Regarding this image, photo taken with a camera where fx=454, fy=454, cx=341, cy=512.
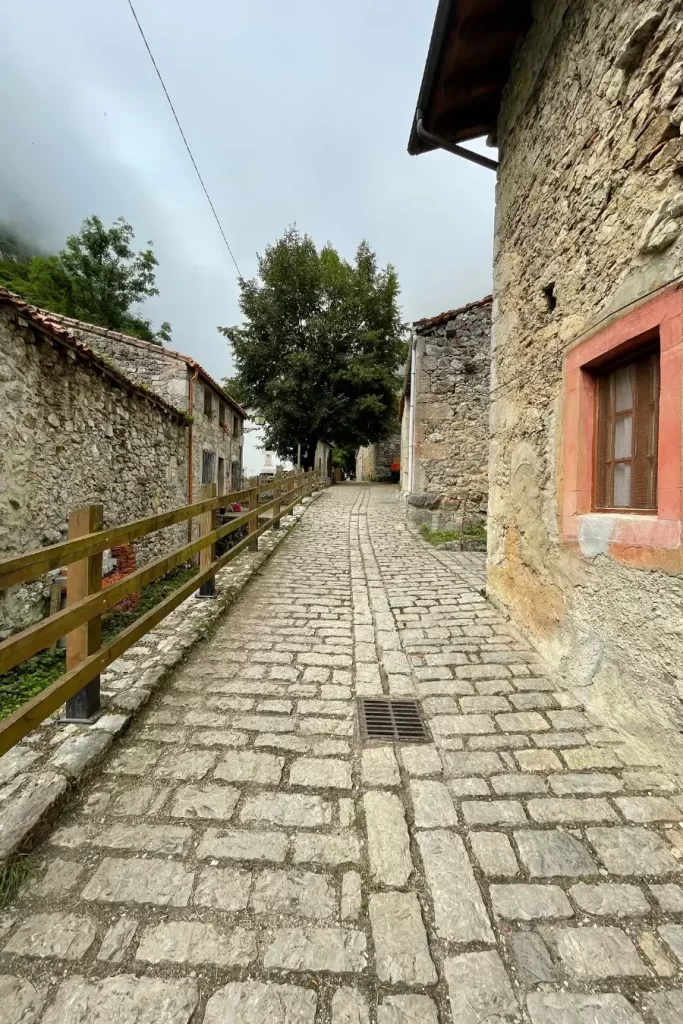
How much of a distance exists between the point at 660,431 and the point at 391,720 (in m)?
1.95

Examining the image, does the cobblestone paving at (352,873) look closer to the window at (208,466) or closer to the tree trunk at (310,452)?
the window at (208,466)

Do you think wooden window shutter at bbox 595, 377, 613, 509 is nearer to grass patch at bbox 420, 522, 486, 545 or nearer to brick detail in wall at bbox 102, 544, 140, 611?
grass patch at bbox 420, 522, 486, 545

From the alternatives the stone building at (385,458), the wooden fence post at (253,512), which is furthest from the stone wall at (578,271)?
the stone building at (385,458)

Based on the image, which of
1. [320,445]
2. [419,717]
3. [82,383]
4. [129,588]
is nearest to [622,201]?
[419,717]

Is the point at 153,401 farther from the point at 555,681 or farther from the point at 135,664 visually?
the point at 555,681

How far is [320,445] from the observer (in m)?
22.8

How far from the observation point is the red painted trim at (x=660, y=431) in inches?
78.3

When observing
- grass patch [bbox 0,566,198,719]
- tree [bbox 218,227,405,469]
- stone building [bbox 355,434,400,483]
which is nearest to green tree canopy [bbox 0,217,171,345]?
tree [bbox 218,227,405,469]

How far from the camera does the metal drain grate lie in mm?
2293

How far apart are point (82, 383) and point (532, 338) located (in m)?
5.94

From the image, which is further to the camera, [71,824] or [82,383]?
[82,383]

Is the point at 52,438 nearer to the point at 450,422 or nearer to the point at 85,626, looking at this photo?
the point at 85,626

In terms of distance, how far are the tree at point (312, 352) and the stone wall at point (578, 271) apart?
50.9 feet

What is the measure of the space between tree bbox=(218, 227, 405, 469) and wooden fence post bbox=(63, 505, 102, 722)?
57.4 feet
